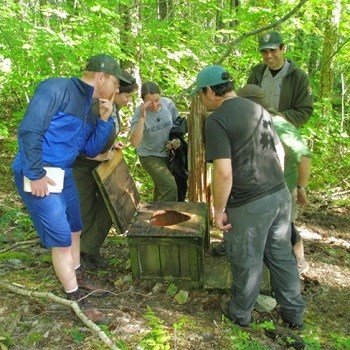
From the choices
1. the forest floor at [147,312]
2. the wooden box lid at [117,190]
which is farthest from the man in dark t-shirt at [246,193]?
the wooden box lid at [117,190]

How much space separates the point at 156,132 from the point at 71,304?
105 inches

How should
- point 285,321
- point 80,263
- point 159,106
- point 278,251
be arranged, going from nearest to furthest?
point 278,251
point 285,321
point 80,263
point 159,106

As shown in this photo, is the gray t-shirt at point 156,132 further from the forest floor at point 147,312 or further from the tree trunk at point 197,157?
the forest floor at point 147,312

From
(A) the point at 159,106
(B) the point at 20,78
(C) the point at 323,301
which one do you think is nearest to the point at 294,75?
(A) the point at 159,106

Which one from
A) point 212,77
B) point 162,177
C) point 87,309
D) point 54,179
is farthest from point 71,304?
point 162,177

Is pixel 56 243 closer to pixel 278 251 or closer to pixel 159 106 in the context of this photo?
pixel 278 251

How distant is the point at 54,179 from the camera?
10.4 feet

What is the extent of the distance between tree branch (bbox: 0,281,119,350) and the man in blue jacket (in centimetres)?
12

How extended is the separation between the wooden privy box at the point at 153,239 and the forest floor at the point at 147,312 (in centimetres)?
15

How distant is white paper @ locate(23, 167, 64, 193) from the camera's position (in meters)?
3.14

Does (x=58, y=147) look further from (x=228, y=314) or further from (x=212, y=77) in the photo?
(x=228, y=314)

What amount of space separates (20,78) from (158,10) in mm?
5325

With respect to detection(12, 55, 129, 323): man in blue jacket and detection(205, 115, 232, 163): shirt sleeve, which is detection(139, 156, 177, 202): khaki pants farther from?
detection(205, 115, 232, 163): shirt sleeve

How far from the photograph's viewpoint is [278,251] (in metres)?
3.50
